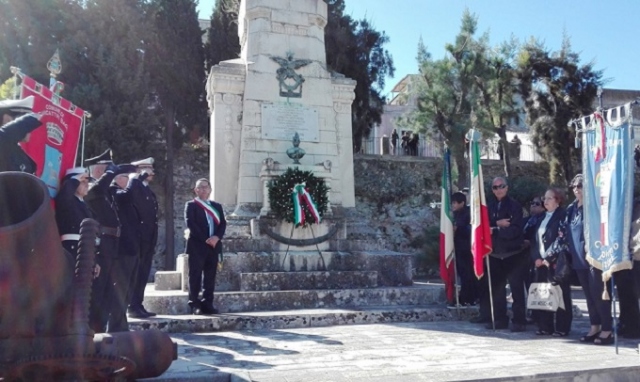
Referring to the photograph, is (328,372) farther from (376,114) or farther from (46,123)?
(376,114)

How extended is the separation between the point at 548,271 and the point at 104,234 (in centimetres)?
468

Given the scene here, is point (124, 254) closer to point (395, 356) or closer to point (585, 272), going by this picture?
point (395, 356)

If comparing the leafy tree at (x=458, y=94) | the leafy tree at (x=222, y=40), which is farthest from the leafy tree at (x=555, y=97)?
the leafy tree at (x=222, y=40)

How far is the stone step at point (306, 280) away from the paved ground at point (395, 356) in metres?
1.36

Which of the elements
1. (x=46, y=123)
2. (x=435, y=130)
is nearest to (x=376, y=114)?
(x=435, y=130)

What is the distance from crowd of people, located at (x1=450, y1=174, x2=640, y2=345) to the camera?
18.9ft

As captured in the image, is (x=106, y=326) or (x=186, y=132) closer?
(x=106, y=326)

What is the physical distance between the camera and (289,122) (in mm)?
9445

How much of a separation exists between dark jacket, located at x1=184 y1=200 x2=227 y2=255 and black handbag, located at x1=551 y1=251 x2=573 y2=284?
392 cm

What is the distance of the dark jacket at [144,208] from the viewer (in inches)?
261

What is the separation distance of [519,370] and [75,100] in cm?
A: 1817

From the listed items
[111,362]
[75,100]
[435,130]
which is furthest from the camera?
[435,130]

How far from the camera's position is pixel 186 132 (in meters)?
21.9

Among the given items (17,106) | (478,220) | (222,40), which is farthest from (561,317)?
(222,40)
